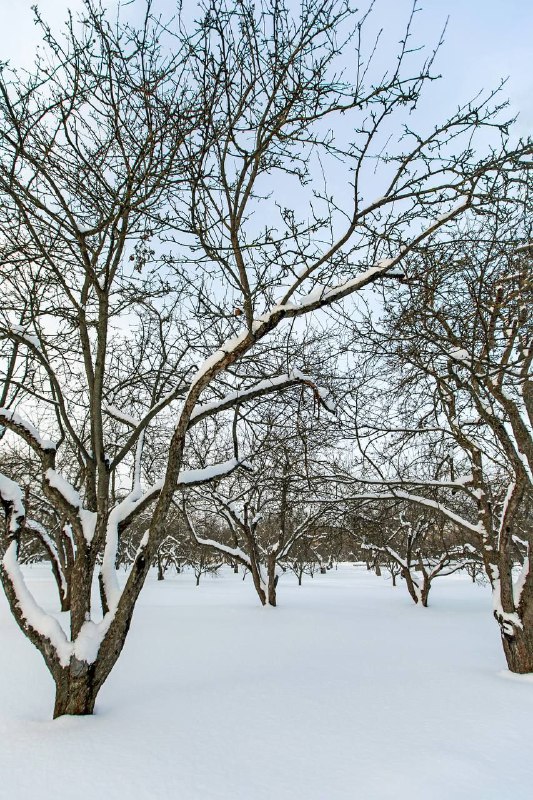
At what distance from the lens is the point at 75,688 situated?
4168mm

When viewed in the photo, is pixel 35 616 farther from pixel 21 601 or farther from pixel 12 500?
pixel 12 500

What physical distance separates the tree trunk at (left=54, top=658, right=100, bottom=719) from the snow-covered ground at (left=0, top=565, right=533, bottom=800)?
0.17 metres

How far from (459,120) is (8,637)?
35.4 ft

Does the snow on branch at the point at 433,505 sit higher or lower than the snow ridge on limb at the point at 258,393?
lower

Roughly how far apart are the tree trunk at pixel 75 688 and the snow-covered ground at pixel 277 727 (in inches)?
6.9

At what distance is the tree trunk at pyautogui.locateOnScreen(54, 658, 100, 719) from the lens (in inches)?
164

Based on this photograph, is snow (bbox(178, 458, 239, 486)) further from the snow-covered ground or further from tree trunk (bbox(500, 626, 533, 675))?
tree trunk (bbox(500, 626, 533, 675))

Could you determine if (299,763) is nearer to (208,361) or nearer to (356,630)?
(208,361)

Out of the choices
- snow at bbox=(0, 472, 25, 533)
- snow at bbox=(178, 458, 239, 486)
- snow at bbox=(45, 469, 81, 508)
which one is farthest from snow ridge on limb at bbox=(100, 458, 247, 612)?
snow at bbox=(0, 472, 25, 533)

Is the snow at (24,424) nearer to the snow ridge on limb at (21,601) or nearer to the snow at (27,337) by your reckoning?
the snow ridge on limb at (21,601)

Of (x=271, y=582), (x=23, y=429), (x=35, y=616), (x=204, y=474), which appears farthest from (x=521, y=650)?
(x=271, y=582)

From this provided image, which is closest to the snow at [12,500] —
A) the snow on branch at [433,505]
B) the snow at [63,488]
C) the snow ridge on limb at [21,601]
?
A: the snow ridge on limb at [21,601]

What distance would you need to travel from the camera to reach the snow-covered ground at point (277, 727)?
3.11m

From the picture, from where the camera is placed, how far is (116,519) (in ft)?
16.7
